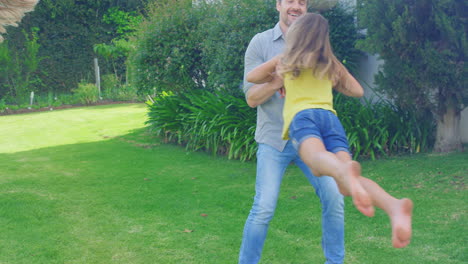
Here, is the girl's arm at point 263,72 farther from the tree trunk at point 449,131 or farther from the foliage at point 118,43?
the foliage at point 118,43

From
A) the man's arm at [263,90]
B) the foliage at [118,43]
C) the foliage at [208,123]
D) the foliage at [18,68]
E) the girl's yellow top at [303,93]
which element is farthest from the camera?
the foliage at [118,43]

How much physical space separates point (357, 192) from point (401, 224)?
240 mm

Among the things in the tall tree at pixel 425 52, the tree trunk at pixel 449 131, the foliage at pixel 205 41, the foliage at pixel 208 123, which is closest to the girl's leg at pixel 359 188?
the tall tree at pixel 425 52

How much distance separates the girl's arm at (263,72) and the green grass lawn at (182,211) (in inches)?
65.6

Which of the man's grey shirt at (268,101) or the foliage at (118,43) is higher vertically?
the foliage at (118,43)

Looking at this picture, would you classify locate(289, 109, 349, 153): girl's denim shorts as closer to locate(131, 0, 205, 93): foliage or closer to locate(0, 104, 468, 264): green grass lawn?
locate(0, 104, 468, 264): green grass lawn

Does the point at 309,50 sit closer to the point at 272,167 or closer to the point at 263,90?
the point at 263,90

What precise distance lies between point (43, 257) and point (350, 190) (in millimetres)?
2878

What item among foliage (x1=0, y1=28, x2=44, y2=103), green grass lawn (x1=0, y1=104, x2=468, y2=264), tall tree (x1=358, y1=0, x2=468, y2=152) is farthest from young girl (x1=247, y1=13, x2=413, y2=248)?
foliage (x1=0, y1=28, x2=44, y2=103)

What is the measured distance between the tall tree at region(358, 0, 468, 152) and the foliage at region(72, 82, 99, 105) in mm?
13948

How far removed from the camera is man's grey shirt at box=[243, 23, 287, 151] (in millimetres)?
3283

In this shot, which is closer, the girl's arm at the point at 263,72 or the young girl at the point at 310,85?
the young girl at the point at 310,85

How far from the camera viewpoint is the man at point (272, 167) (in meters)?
3.16

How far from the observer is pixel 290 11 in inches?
132
